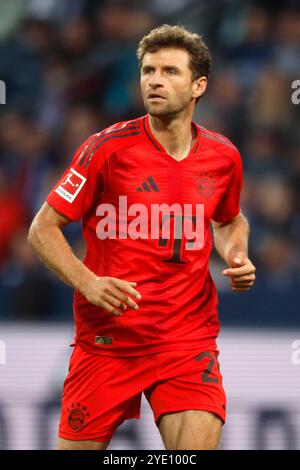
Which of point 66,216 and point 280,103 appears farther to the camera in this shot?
point 280,103

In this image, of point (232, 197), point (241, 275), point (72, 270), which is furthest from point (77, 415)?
point (232, 197)

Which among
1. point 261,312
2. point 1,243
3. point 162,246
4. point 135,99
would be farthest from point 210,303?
point 135,99

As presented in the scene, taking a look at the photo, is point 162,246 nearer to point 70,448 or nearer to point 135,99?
point 70,448

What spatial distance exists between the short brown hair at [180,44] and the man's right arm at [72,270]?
2.63 feet

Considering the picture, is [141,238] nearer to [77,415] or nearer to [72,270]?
[72,270]

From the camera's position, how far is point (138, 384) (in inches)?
173

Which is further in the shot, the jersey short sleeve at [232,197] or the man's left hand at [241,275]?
the jersey short sleeve at [232,197]

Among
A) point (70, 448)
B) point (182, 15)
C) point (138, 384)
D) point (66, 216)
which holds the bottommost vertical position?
point (70, 448)

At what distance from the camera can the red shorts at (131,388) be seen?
4.35 m

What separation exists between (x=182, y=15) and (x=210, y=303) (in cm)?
478

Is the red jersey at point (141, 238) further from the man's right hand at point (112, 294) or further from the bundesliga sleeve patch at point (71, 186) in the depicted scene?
the man's right hand at point (112, 294)

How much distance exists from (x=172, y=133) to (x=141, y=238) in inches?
19.0

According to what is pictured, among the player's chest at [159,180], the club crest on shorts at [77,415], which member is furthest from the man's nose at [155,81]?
the club crest on shorts at [77,415]

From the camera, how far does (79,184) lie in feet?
14.4
